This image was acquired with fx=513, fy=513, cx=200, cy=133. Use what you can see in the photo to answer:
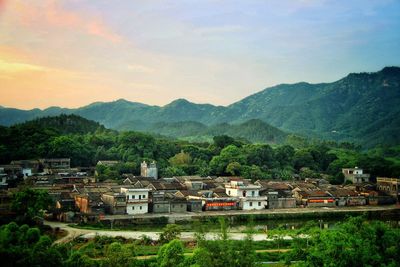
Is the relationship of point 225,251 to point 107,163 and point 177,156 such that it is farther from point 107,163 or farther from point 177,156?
point 177,156

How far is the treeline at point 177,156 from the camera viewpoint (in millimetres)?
53094

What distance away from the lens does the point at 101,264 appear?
57.3ft

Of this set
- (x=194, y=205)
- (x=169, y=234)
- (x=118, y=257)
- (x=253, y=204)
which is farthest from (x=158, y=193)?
(x=118, y=257)

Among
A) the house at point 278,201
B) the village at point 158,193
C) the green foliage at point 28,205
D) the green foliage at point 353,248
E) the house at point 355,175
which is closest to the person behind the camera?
the green foliage at point 353,248

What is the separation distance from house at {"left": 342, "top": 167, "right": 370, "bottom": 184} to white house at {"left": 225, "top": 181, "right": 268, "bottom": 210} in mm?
18146

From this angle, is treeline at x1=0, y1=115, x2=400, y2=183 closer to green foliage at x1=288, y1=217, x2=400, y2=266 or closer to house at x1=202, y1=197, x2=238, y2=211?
house at x1=202, y1=197, x2=238, y2=211

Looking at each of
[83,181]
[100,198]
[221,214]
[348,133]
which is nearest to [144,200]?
[100,198]

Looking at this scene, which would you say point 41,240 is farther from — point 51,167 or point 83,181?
point 51,167

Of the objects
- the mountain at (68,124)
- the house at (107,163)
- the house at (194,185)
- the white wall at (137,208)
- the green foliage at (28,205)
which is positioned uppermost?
the mountain at (68,124)

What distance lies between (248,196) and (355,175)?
64.5ft

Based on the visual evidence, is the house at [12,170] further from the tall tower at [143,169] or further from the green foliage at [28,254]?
the green foliage at [28,254]

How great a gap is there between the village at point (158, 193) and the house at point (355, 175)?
9.99 feet

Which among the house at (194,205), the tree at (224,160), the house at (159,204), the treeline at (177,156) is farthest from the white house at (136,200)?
the tree at (224,160)

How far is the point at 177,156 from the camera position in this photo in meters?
58.9
